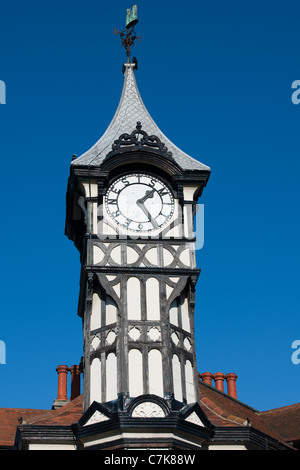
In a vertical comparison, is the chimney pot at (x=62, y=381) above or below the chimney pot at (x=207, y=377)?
below

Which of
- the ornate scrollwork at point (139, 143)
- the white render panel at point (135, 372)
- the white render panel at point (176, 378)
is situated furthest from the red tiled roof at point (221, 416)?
the ornate scrollwork at point (139, 143)

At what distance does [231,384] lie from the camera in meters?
33.4

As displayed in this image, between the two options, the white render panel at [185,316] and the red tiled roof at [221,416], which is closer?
the red tiled roof at [221,416]

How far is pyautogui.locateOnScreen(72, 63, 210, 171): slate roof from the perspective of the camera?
27.5m

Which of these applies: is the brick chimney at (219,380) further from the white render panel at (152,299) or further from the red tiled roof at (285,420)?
the white render panel at (152,299)

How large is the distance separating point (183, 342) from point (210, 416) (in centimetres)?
210

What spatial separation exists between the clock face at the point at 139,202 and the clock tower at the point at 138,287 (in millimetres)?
28

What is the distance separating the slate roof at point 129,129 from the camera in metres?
27.5

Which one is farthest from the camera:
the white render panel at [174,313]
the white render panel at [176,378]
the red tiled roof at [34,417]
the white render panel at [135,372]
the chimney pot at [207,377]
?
the chimney pot at [207,377]

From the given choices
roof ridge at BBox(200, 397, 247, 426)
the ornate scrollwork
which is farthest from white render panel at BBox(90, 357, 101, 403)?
the ornate scrollwork

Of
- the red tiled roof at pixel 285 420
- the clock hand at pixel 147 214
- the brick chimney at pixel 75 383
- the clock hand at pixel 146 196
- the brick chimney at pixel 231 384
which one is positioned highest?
the clock hand at pixel 146 196

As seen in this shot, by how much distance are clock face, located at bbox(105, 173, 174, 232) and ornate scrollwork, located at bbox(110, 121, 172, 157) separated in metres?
0.80
